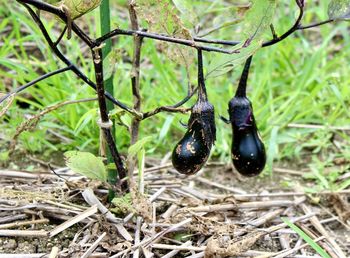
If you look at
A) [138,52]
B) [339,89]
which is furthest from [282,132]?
[138,52]

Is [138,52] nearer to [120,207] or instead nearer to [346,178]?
[120,207]

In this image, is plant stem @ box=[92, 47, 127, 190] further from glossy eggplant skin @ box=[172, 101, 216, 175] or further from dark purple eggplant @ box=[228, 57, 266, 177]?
dark purple eggplant @ box=[228, 57, 266, 177]

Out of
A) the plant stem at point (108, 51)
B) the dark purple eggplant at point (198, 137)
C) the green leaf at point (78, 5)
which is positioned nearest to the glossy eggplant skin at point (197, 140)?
the dark purple eggplant at point (198, 137)

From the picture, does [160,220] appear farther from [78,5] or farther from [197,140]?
[78,5]

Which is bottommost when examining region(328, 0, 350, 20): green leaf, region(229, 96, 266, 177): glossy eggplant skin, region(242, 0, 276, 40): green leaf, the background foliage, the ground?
the ground

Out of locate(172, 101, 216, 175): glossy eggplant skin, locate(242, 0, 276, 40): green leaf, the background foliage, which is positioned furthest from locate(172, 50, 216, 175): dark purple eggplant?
the background foliage

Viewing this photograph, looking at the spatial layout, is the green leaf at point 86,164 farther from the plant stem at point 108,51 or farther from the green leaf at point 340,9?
the green leaf at point 340,9
